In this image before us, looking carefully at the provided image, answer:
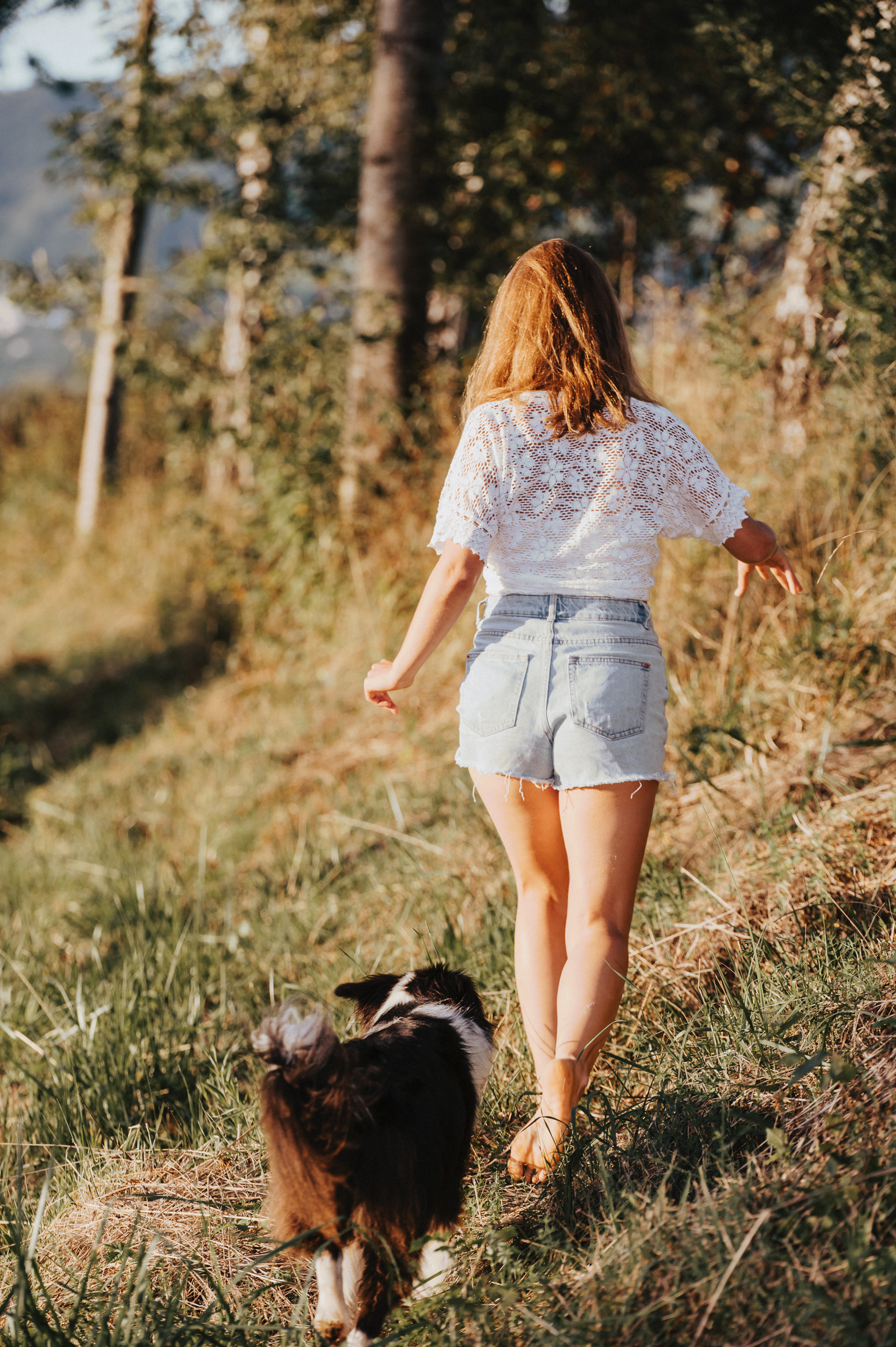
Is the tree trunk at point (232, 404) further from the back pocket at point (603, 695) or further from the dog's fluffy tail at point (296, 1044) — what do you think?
the dog's fluffy tail at point (296, 1044)

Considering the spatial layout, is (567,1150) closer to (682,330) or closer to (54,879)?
(54,879)

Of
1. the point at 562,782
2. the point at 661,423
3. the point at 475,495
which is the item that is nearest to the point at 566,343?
the point at 661,423

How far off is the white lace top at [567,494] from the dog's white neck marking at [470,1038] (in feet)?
3.06

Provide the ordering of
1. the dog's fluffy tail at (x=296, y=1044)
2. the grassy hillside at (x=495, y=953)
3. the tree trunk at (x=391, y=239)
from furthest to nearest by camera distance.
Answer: the tree trunk at (x=391, y=239) → the grassy hillside at (x=495, y=953) → the dog's fluffy tail at (x=296, y=1044)

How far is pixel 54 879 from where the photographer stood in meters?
4.37

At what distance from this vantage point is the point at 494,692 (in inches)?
78.2

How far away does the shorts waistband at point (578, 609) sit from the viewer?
6.45ft

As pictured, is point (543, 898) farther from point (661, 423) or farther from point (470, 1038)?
point (661, 423)

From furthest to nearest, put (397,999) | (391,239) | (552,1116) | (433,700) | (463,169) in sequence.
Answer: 1. (463,169)
2. (391,239)
3. (433,700)
4. (397,999)
5. (552,1116)

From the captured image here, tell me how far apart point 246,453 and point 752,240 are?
3758 millimetres

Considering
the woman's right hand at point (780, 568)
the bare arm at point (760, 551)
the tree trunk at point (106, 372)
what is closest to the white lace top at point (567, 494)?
the bare arm at point (760, 551)

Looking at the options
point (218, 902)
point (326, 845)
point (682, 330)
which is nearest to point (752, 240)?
point (682, 330)

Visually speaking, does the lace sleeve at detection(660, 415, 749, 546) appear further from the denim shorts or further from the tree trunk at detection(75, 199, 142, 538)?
the tree trunk at detection(75, 199, 142, 538)

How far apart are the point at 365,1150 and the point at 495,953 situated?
126cm
